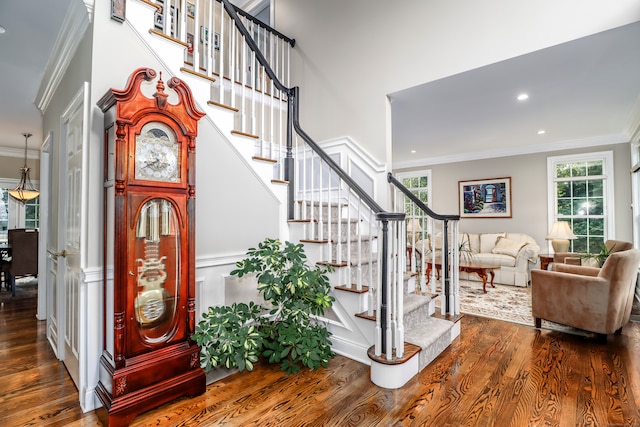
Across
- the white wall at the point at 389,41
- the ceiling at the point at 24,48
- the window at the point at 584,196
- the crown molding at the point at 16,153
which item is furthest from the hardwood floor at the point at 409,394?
the crown molding at the point at 16,153

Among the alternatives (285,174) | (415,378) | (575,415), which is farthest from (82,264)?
(575,415)

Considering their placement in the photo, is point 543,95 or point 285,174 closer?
point 285,174

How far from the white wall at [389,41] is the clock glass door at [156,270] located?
2.28 metres

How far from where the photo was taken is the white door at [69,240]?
6.83 ft

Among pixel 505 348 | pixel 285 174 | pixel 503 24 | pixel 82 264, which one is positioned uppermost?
pixel 503 24

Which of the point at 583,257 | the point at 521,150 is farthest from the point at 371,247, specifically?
the point at 521,150

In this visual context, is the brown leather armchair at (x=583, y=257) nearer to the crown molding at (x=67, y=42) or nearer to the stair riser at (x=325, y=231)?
the stair riser at (x=325, y=231)

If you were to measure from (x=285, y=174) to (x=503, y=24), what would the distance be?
7.39 ft

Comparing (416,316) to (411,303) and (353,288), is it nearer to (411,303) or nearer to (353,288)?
(411,303)

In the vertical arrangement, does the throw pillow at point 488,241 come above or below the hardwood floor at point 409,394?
above

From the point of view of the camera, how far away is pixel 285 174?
9.83 feet

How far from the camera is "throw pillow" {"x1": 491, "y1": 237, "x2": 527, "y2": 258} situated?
5.69 metres

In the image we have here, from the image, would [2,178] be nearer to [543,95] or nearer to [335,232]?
[335,232]

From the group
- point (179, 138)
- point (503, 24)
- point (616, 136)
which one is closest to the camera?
point (179, 138)
